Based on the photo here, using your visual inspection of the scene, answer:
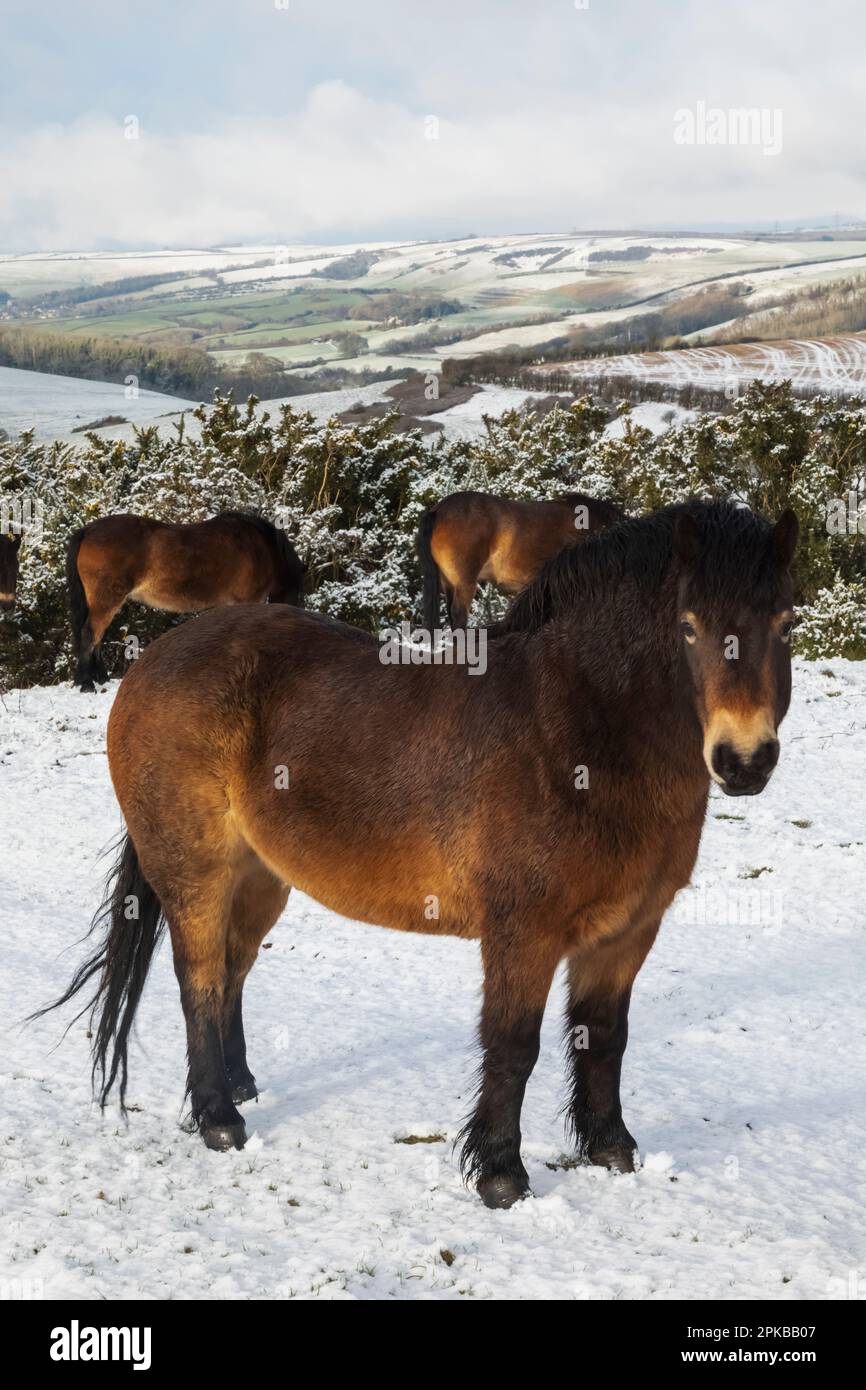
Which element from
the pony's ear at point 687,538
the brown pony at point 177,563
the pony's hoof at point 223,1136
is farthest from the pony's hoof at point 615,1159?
the brown pony at point 177,563

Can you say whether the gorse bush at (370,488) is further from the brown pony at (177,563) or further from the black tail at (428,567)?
the brown pony at (177,563)

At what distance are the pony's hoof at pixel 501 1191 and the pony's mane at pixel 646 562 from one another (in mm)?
1606

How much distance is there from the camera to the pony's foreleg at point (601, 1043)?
3510 millimetres

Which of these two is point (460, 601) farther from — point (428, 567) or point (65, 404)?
point (65, 404)

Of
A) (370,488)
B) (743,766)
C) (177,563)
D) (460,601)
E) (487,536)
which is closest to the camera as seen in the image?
(743,766)

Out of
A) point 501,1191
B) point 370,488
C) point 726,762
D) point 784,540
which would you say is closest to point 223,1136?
point 501,1191

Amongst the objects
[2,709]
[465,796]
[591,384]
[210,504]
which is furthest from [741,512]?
[591,384]

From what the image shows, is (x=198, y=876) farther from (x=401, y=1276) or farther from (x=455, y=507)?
(x=455, y=507)

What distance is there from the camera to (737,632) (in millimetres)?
2854

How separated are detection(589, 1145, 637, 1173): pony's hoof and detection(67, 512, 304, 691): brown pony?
25.4ft

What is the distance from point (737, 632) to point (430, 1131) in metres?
2.10

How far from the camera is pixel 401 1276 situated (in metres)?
3.07

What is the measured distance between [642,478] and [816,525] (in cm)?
227

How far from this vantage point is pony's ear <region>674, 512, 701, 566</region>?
2949 millimetres
